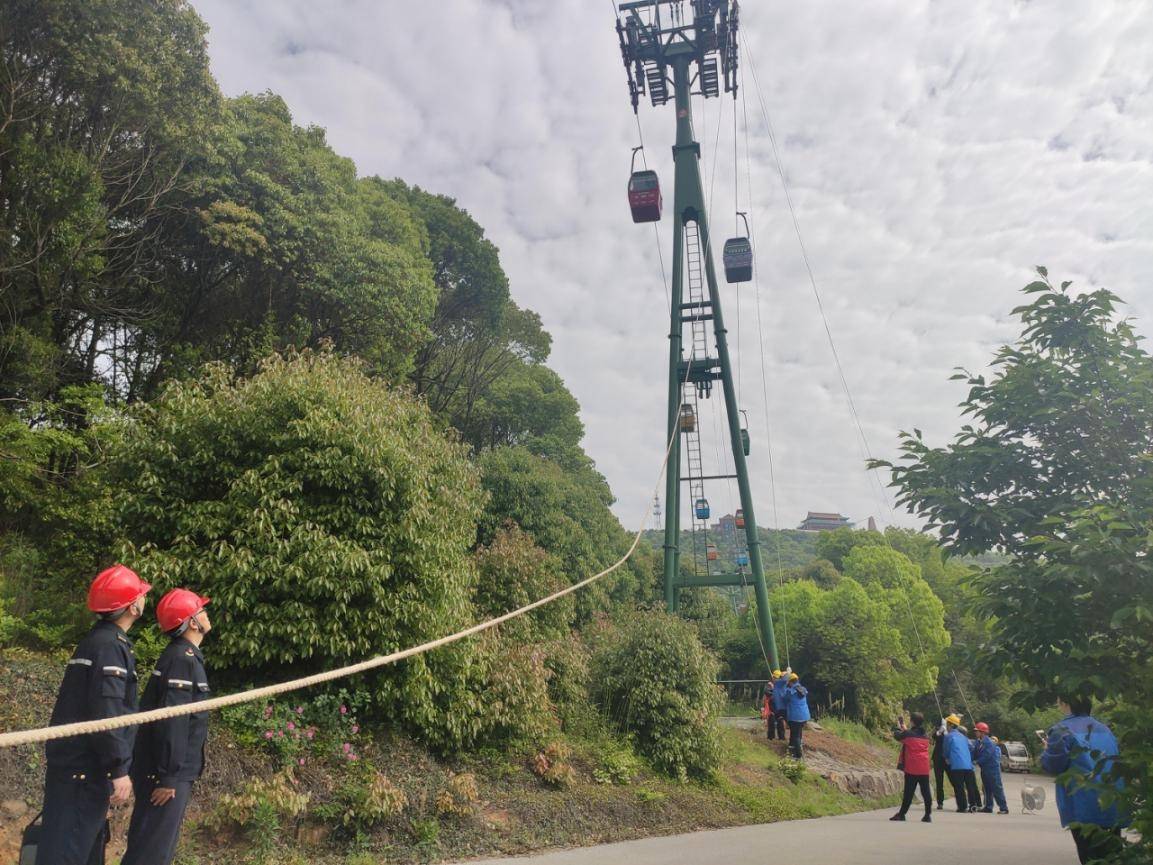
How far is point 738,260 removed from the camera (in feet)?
60.1

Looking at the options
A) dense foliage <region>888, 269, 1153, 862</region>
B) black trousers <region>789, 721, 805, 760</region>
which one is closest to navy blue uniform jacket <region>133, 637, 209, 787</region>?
dense foliage <region>888, 269, 1153, 862</region>

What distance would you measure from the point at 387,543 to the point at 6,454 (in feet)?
20.9

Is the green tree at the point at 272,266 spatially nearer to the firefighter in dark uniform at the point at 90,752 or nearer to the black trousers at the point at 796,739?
the black trousers at the point at 796,739

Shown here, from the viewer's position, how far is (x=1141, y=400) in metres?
4.83

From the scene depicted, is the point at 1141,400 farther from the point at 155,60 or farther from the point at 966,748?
the point at 155,60

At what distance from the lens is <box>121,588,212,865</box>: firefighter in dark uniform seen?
3.49 meters

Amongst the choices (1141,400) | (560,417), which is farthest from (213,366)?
(560,417)

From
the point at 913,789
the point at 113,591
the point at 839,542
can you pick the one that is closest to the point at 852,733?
the point at 913,789

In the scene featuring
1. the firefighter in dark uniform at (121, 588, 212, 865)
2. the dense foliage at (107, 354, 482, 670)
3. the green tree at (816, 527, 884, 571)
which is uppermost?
the green tree at (816, 527, 884, 571)

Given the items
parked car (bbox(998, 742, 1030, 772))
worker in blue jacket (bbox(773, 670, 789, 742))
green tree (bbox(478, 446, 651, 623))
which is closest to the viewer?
worker in blue jacket (bbox(773, 670, 789, 742))

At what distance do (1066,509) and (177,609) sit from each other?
5.71m

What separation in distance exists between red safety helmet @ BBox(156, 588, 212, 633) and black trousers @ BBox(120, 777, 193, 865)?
30.3 inches

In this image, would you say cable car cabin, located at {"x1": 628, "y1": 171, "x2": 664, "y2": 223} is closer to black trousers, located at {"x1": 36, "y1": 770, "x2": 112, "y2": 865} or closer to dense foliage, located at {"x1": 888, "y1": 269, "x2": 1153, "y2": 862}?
dense foliage, located at {"x1": 888, "y1": 269, "x2": 1153, "y2": 862}

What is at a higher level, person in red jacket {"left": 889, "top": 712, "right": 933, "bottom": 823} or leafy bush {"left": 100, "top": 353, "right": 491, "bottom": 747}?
leafy bush {"left": 100, "top": 353, "right": 491, "bottom": 747}
